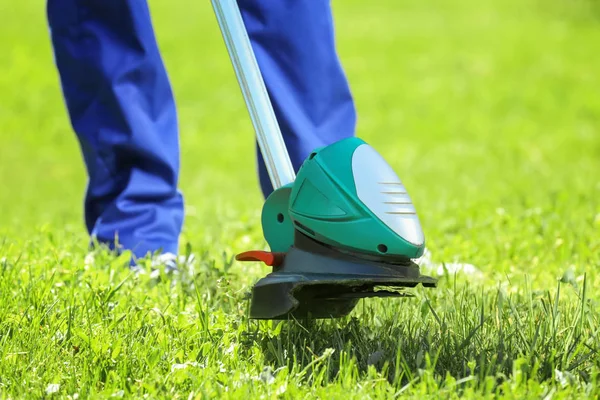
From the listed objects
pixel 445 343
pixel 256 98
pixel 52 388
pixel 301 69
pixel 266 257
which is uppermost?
pixel 301 69

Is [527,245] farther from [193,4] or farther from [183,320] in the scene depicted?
[193,4]

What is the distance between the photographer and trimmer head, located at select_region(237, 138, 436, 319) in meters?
Result: 1.76

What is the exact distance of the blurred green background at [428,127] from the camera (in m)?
3.48

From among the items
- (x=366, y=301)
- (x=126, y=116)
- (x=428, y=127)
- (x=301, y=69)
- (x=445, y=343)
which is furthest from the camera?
(x=428, y=127)

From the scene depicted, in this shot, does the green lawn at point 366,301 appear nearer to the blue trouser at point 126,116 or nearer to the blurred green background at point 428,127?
the blurred green background at point 428,127

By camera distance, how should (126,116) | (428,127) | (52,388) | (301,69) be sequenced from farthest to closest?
1. (428,127)
2. (126,116)
3. (301,69)
4. (52,388)

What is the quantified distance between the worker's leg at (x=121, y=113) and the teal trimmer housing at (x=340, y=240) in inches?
39.0

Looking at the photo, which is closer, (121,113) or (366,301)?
(366,301)

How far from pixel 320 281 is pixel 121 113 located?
1.33 metres

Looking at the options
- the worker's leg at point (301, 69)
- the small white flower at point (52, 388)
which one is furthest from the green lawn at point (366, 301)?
the worker's leg at point (301, 69)

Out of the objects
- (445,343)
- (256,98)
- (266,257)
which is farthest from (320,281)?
(256,98)

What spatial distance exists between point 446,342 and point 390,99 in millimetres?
7296

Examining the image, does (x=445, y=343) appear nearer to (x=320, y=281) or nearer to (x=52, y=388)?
(x=320, y=281)

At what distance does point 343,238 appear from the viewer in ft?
5.88
